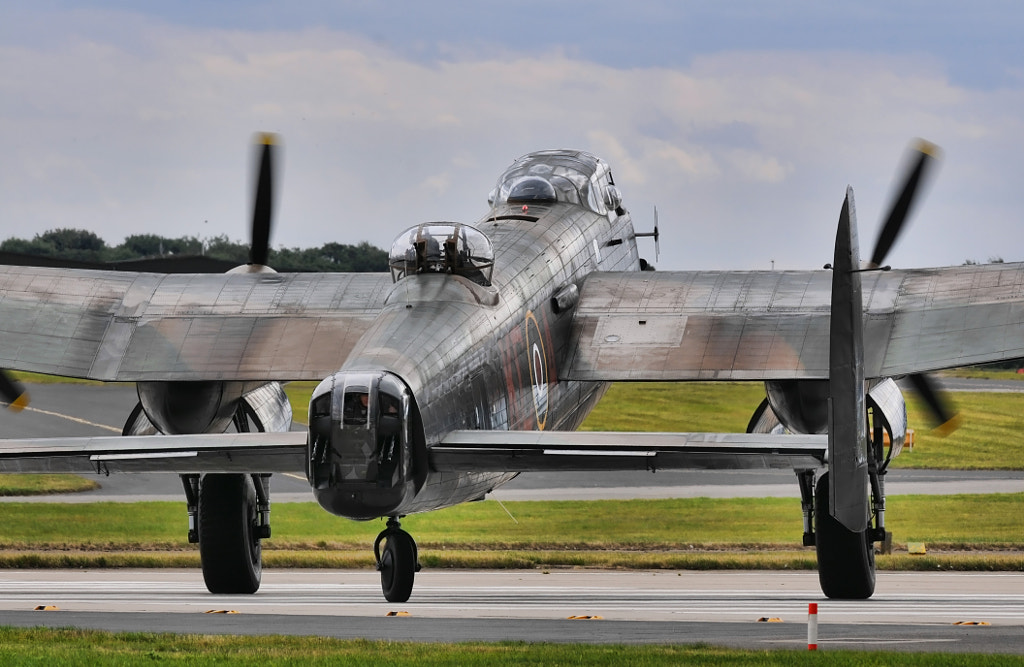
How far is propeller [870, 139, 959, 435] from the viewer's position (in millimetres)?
24578

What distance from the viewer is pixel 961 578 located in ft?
96.1

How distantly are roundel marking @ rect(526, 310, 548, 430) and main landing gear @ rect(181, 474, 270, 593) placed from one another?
478cm

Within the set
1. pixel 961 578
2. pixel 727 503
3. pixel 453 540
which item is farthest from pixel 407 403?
pixel 727 503

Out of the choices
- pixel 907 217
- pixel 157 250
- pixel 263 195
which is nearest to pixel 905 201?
pixel 907 217

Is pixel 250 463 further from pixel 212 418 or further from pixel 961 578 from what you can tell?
pixel 961 578

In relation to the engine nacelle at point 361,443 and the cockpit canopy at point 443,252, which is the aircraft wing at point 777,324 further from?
the engine nacelle at point 361,443

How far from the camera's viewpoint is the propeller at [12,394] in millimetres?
24422

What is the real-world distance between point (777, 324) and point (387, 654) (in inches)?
386

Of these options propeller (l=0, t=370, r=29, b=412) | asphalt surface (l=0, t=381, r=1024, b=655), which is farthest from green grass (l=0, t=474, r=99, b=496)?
propeller (l=0, t=370, r=29, b=412)

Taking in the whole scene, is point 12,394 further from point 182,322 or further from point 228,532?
point 228,532

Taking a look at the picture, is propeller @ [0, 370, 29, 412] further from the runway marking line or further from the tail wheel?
the runway marking line

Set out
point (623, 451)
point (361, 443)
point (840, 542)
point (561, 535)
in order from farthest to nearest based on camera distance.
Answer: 1. point (561, 535)
2. point (840, 542)
3. point (361, 443)
4. point (623, 451)

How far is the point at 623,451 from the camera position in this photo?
685 inches

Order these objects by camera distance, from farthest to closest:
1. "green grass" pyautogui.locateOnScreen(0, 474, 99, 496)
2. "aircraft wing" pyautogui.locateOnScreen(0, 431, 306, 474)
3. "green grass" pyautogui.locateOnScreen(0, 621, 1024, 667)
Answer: "green grass" pyautogui.locateOnScreen(0, 474, 99, 496), "aircraft wing" pyautogui.locateOnScreen(0, 431, 306, 474), "green grass" pyautogui.locateOnScreen(0, 621, 1024, 667)
